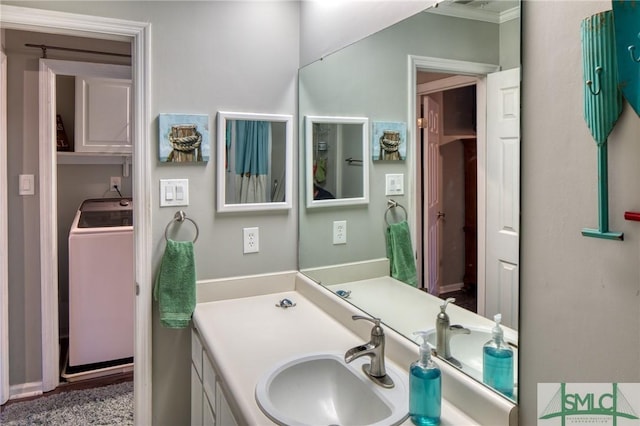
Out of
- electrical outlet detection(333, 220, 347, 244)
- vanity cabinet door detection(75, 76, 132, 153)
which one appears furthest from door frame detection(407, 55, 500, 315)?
vanity cabinet door detection(75, 76, 132, 153)

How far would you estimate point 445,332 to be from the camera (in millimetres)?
1204

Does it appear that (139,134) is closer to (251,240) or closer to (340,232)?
(251,240)

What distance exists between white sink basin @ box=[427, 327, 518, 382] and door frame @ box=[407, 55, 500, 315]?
2.4 inches

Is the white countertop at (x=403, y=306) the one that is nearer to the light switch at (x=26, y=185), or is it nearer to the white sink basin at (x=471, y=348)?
the white sink basin at (x=471, y=348)

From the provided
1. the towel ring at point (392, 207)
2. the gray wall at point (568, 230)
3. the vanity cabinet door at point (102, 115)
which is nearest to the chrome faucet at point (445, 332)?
the gray wall at point (568, 230)

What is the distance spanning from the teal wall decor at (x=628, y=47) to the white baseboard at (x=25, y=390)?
3216 millimetres

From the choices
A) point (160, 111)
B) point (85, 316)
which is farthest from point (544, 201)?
point (85, 316)

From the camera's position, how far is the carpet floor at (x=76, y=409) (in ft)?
7.83

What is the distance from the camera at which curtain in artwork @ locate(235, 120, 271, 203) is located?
1959mm

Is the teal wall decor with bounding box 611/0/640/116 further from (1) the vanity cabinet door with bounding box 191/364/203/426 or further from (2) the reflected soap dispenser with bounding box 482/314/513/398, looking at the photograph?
(1) the vanity cabinet door with bounding box 191/364/203/426

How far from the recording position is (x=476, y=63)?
1107 mm

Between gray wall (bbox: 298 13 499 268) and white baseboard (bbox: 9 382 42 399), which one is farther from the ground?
A: gray wall (bbox: 298 13 499 268)

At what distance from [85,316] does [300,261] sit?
173cm

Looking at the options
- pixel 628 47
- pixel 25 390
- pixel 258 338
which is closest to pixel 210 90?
pixel 258 338
